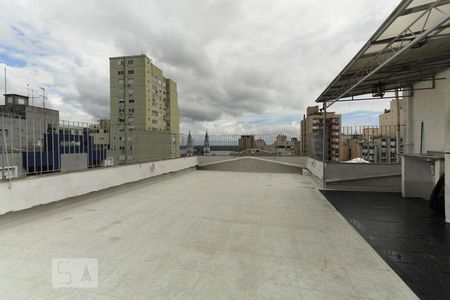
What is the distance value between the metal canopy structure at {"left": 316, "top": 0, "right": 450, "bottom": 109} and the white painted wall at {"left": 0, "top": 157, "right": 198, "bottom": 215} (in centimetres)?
635

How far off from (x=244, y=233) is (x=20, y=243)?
9.95ft

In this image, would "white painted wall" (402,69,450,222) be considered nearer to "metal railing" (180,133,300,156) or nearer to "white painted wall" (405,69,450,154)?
"white painted wall" (405,69,450,154)

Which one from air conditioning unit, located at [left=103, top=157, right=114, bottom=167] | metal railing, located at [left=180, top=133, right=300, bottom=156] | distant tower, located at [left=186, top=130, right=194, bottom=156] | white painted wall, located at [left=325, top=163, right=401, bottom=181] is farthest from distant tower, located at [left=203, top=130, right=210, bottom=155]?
white painted wall, located at [left=325, top=163, right=401, bottom=181]

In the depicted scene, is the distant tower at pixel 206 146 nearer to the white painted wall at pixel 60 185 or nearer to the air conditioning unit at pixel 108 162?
the white painted wall at pixel 60 185

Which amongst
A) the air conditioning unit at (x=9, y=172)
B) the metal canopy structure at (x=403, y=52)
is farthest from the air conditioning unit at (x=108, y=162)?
the metal canopy structure at (x=403, y=52)

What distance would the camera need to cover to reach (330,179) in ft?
23.6

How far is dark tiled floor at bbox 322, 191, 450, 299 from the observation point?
91.5 inches

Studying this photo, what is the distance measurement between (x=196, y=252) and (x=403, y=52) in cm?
406

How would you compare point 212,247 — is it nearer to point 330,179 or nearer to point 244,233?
point 244,233

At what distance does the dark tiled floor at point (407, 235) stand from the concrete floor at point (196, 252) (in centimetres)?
24

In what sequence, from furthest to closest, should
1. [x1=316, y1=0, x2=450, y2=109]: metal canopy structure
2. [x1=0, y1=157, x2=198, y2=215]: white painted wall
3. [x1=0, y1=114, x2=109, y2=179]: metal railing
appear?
[x1=0, y1=114, x2=109, y2=179]: metal railing
[x1=0, y1=157, x2=198, y2=215]: white painted wall
[x1=316, y1=0, x2=450, y2=109]: metal canopy structure

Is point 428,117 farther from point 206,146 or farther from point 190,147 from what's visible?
point 190,147

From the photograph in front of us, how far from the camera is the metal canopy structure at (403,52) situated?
9.80ft

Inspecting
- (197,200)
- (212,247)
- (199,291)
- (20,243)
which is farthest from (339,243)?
(20,243)
